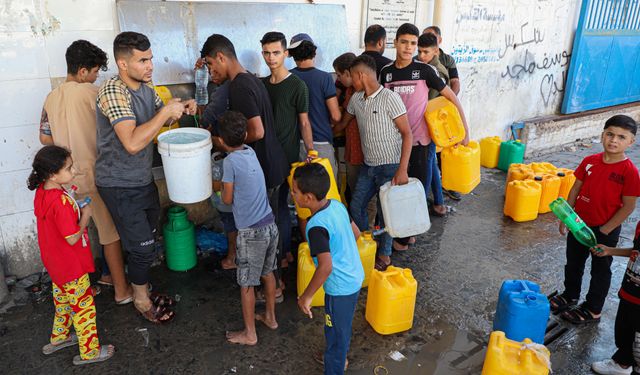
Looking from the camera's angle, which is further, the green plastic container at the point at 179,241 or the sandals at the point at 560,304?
the green plastic container at the point at 179,241

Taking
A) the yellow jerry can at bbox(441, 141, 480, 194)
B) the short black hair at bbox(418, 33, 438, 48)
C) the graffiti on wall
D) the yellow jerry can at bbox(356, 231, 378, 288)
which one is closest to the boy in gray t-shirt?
the yellow jerry can at bbox(356, 231, 378, 288)

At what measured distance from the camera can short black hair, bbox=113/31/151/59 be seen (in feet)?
8.86

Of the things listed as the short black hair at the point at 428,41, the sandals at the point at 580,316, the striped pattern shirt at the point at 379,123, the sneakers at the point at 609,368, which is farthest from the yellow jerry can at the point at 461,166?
the sneakers at the point at 609,368

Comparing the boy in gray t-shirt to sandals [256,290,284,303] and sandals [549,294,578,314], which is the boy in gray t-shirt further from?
sandals [549,294,578,314]

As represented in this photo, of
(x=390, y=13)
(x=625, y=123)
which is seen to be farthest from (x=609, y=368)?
(x=390, y=13)

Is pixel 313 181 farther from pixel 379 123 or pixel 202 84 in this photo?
pixel 202 84

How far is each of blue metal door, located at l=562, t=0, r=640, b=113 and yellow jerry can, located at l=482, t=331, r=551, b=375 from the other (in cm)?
690

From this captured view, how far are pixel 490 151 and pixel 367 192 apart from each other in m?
3.61

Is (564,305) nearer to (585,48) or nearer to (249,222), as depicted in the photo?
(249,222)

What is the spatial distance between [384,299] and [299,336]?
2.09 ft

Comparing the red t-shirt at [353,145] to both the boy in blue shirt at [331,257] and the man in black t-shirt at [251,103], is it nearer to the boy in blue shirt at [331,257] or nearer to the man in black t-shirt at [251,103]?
the man in black t-shirt at [251,103]

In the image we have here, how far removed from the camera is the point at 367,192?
3.91 meters

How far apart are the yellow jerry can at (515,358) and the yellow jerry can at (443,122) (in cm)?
206

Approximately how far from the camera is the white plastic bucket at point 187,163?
2.88 metres
